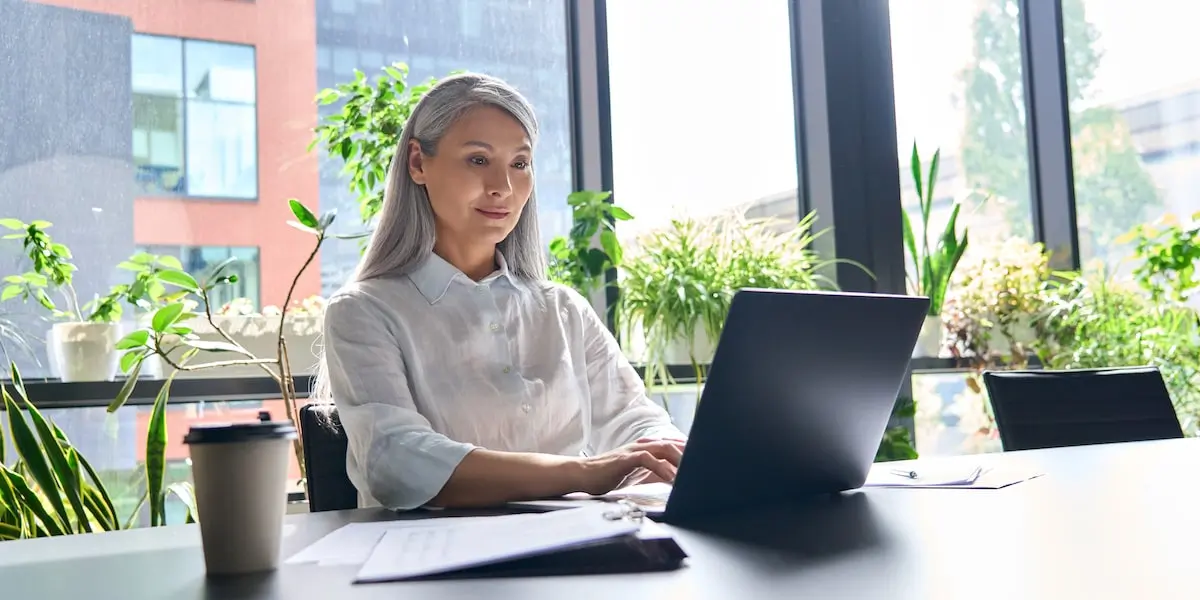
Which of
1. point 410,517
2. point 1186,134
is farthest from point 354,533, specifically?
point 1186,134

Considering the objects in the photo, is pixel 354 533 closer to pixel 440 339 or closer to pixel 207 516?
pixel 207 516

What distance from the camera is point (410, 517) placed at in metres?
1.09

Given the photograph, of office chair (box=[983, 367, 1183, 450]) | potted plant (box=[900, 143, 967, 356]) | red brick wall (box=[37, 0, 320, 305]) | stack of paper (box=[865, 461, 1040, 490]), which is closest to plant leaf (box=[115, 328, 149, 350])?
red brick wall (box=[37, 0, 320, 305])

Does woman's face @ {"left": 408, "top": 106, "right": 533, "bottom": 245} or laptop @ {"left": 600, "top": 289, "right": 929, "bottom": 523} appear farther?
woman's face @ {"left": 408, "top": 106, "right": 533, "bottom": 245}

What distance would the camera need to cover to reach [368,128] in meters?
2.82

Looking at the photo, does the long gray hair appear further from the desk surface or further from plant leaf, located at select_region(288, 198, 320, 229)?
the desk surface

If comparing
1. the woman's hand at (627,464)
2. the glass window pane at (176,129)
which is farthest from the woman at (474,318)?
the glass window pane at (176,129)

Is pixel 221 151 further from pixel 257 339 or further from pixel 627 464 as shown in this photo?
pixel 627 464

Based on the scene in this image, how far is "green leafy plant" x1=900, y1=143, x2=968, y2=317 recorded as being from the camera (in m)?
3.77

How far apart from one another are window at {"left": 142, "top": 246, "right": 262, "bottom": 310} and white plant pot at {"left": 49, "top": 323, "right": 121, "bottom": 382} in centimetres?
32

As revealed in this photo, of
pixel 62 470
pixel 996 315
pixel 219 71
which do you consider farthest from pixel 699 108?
pixel 62 470

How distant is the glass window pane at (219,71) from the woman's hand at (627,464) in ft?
6.73

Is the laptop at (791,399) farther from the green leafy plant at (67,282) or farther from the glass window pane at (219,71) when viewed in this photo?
the glass window pane at (219,71)

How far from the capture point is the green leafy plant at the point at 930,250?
3773 mm
